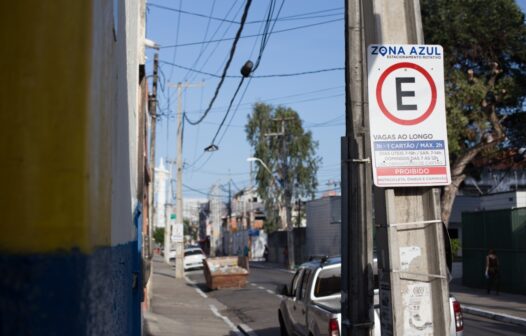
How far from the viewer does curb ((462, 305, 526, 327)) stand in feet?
53.2

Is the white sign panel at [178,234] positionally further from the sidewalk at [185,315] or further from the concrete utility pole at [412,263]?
the concrete utility pole at [412,263]

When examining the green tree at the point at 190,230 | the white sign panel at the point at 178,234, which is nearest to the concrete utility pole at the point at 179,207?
the white sign panel at the point at 178,234

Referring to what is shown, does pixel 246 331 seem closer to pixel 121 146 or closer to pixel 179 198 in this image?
pixel 121 146

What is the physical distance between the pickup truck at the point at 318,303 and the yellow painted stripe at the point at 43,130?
21.4 ft

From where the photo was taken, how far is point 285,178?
1766 inches

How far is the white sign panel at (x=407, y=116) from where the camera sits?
16.1 ft

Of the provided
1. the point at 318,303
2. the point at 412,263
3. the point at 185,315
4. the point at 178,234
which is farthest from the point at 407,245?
the point at 178,234

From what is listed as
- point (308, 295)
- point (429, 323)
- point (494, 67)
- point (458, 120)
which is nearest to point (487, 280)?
point (458, 120)

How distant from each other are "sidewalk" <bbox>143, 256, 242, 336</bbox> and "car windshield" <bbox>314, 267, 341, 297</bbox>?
241 inches

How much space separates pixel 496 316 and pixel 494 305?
2.84 meters

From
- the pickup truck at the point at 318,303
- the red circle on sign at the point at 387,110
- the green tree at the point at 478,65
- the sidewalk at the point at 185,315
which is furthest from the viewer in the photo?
the green tree at the point at 478,65

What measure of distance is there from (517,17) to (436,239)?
2809 centimetres

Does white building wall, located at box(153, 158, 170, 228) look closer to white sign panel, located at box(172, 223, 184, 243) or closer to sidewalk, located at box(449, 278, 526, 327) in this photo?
white sign panel, located at box(172, 223, 184, 243)

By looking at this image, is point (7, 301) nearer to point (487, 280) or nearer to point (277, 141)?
point (487, 280)
